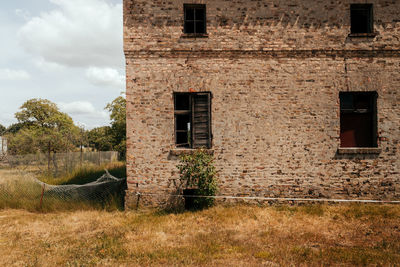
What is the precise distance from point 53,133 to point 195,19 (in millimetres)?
29632

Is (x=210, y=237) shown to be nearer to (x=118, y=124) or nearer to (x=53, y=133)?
(x=118, y=124)

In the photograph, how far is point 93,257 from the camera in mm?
4395

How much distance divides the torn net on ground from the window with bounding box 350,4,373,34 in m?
9.32

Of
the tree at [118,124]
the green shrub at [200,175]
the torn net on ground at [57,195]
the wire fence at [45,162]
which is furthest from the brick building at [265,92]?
the tree at [118,124]

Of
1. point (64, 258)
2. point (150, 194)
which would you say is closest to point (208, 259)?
point (64, 258)

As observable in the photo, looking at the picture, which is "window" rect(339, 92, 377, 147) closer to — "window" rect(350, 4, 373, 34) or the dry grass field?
the dry grass field

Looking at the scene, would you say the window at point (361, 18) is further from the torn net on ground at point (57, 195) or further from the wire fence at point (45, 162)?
the wire fence at point (45, 162)

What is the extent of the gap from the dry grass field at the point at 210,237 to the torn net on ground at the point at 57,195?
0.35 m

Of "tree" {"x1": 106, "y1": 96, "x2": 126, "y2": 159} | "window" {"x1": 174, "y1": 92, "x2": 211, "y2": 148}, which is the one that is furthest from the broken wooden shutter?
"tree" {"x1": 106, "y1": 96, "x2": 126, "y2": 159}

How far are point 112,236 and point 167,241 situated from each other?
1312mm

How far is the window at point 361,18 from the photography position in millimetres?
7422

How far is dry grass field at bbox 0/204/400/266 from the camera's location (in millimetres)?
4246

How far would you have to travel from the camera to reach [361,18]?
7613mm

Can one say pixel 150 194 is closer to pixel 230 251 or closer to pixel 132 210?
pixel 132 210
